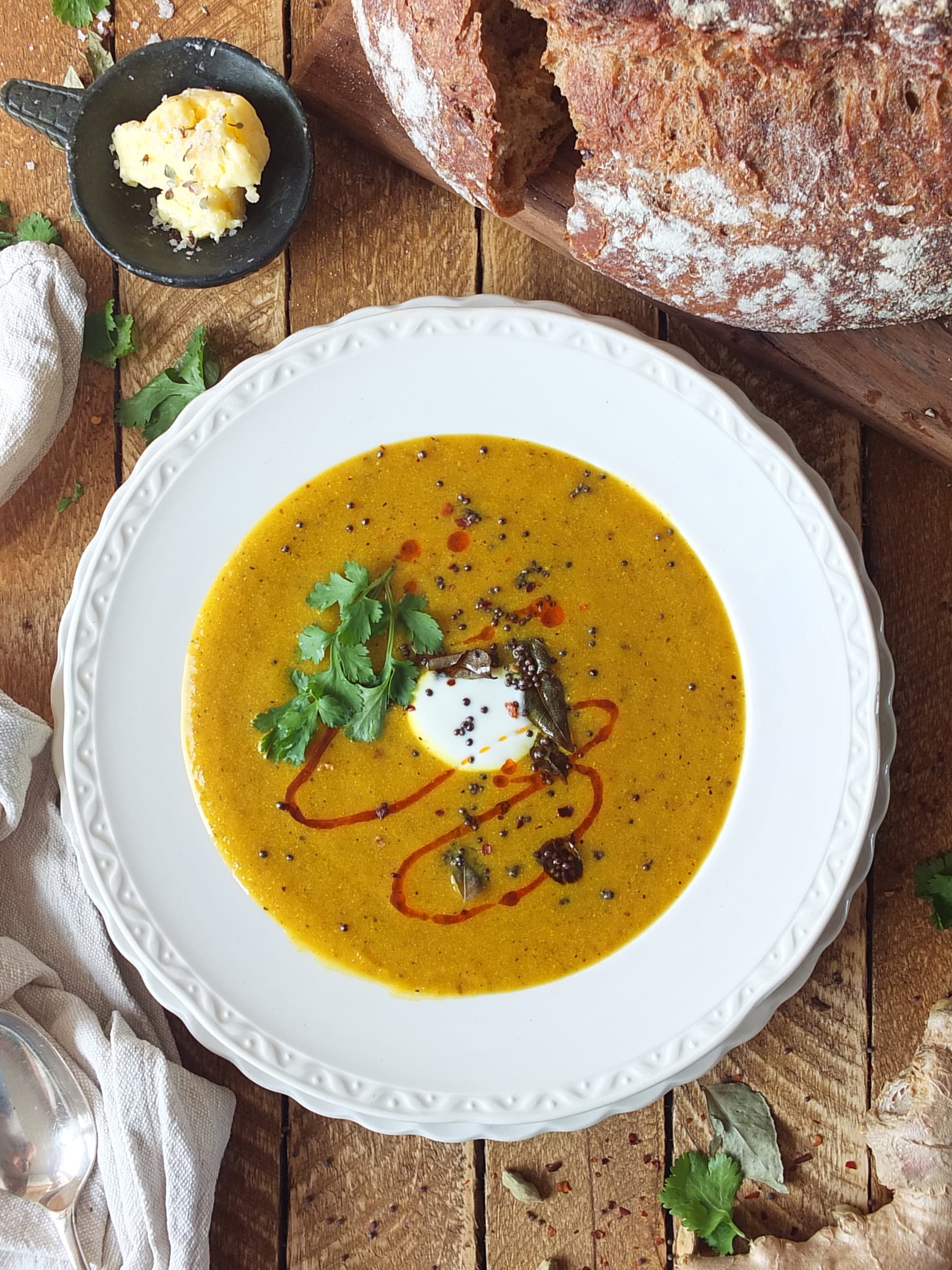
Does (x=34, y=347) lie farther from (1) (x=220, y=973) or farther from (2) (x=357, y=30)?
(1) (x=220, y=973)

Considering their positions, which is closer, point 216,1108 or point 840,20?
point 840,20

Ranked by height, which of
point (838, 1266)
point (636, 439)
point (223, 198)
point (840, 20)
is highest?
point (840, 20)

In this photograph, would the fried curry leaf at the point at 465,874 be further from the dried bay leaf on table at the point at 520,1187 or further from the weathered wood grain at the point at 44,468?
the weathered wood grain at the point at 44,468

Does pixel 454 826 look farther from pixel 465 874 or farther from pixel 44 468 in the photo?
pixel 44 468

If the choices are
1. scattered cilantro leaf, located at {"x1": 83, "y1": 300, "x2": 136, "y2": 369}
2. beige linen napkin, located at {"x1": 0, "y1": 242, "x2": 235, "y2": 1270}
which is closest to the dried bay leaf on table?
beige linen napkin, located at {"x1": 0, "y1": 242, "x2": 235, "y2": 1270}

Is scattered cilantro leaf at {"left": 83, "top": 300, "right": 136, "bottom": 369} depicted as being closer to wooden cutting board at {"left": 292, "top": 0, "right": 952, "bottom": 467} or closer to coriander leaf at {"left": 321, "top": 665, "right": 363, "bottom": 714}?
wooden cutting board at {"left": 292, "top": 0, "right": 952, "bottom": 467}

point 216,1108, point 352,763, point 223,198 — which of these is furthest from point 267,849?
point 223,198
